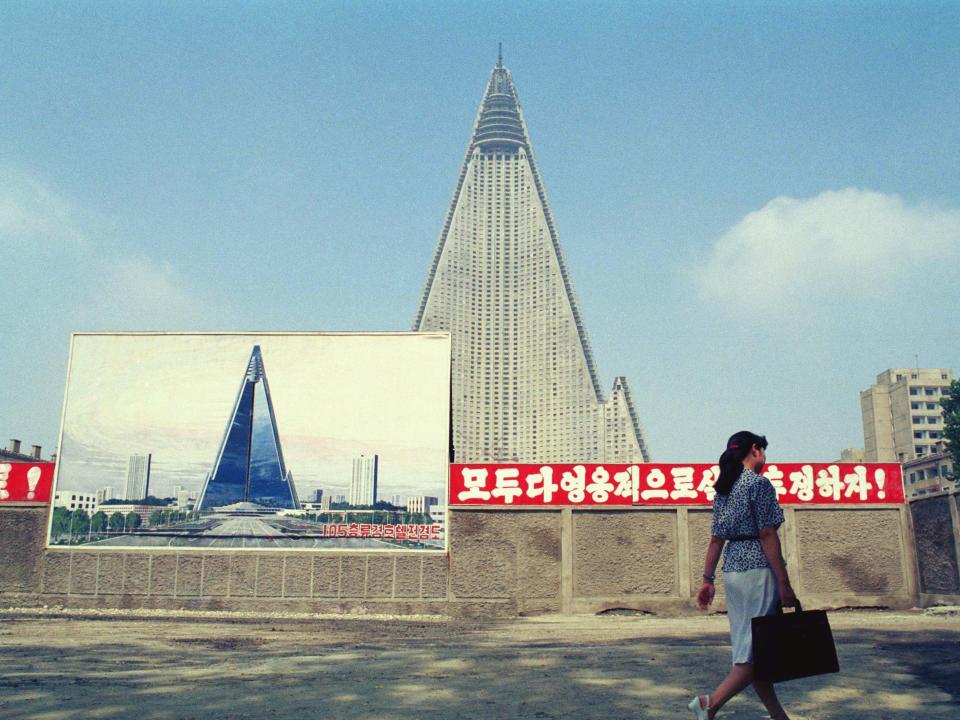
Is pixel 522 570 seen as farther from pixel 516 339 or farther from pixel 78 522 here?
pixel 516 339

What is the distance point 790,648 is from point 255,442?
67.3 ft

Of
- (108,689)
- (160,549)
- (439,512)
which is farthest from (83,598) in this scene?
(108,689)

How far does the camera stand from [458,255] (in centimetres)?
18225

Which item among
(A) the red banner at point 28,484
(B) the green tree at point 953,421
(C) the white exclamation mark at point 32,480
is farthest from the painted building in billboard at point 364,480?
(B) the green tree at point 953,421

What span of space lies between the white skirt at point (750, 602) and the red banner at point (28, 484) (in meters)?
23.4

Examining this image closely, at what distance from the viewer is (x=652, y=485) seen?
912 inches

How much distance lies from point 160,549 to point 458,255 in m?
162

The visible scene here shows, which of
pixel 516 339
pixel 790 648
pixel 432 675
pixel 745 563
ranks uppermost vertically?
pixel 516 339

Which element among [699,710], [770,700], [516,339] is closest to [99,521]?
[699,710]

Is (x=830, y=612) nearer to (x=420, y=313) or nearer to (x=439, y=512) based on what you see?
(x=439, y=512)

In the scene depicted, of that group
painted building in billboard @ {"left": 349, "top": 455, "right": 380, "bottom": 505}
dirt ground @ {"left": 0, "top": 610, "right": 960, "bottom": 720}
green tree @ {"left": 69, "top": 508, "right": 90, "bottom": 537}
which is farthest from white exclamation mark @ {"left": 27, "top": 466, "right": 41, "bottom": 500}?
dirt ground @ {"left": 0, "top": 610, "right": 960, "bottom": 720}

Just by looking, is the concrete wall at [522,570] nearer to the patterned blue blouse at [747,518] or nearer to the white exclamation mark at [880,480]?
the white exclamation mark at [880,480]

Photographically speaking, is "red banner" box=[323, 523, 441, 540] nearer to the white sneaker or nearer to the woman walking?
the woman walking

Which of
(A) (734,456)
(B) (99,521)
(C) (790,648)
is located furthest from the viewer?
(B) (99,521)
